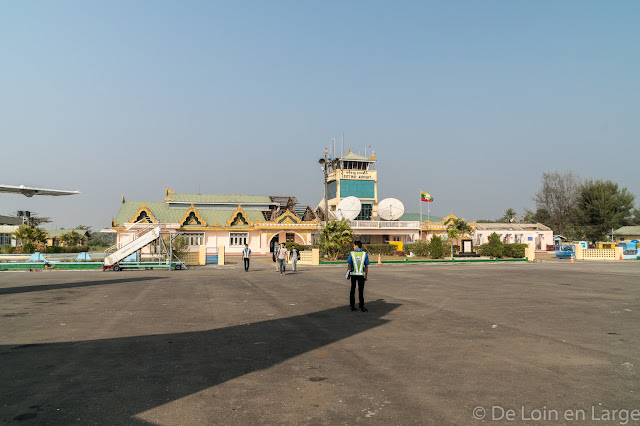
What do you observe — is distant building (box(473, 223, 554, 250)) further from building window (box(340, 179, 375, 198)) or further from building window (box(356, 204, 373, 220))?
building window (box(340, 179, 375, 198))

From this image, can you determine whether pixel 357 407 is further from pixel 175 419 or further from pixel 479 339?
pixel 479 339

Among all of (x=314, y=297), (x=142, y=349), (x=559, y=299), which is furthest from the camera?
(x=314, y=297)

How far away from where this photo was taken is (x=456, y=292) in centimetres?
1652

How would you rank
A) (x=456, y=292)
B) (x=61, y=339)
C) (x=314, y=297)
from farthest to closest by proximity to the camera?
(x=456, y=292)
(x=314, y=297)
(x=61, y=339)

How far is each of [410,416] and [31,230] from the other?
56.0 meters

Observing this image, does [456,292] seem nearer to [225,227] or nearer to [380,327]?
[380,327]

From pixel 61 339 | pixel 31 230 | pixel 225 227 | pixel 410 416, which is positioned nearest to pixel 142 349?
pixel 61 339

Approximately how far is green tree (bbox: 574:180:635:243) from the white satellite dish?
2936 cm

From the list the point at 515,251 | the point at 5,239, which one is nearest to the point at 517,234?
the point at 515,251

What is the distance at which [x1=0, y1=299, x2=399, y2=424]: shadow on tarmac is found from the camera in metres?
4.95

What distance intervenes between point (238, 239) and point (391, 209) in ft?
67.0

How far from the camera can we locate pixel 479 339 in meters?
8.52

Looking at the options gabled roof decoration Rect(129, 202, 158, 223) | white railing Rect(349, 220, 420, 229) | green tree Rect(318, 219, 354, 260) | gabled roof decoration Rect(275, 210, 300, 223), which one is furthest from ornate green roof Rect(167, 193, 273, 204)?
green tree Rect(318, 219, 354, 260)

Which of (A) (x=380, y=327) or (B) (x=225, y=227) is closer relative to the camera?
(A) (x=380, y=327)
